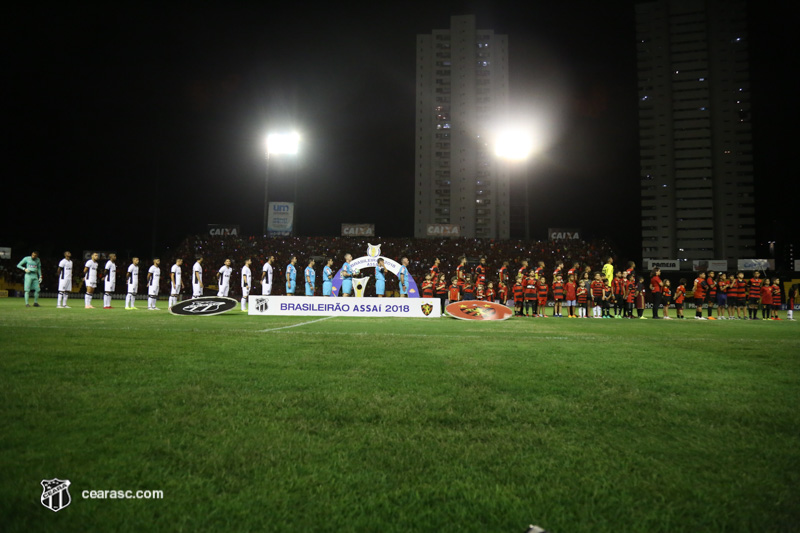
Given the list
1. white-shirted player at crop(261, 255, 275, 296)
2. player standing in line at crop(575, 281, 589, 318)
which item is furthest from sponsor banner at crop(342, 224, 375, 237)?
player standing in line at crop(575, 281, 589, 318)

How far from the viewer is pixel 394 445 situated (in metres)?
2.50

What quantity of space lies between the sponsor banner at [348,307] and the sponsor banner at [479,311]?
0.67m

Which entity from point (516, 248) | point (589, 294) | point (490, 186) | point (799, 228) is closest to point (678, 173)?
point (490, 186)

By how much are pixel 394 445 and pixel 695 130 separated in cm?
10023

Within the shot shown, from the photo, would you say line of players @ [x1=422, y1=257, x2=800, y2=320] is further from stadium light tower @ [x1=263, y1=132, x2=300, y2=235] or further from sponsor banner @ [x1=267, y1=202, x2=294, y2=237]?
sponsor banner @ [x1=267, y1=202, x2=294, y2=237]

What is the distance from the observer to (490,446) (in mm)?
2510

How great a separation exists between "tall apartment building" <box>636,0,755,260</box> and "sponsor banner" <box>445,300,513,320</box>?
277 feet

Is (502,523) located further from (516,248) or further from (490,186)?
(490,186)

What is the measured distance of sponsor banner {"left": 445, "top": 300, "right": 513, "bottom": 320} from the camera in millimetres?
12734

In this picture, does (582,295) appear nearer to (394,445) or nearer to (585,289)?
(585,289)

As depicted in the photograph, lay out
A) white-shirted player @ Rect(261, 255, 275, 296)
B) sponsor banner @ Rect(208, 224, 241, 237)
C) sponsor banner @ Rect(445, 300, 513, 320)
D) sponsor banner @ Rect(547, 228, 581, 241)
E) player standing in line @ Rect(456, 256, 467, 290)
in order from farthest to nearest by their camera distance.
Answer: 1. sponsor banner @ Rect(547, 228, 581, 241)
2. sponsor banner @ Rect(208, 224, 241, 237)
3. white-shirted player @ Rect(261, 255, 275, 296)
4. player standing in line @ Rect(456, 256, 467, 290)
5. sponsor banner @ Rect(445, 300, 513, 320)

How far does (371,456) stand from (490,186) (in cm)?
9173

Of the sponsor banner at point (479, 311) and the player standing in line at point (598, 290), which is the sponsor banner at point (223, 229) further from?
the player standing in line at point (598, 290)

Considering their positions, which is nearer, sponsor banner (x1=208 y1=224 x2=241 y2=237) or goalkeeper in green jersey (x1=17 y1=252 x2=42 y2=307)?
goalkeeper in green jersey (x1=17 y1=252 x2=42 y2=307)
